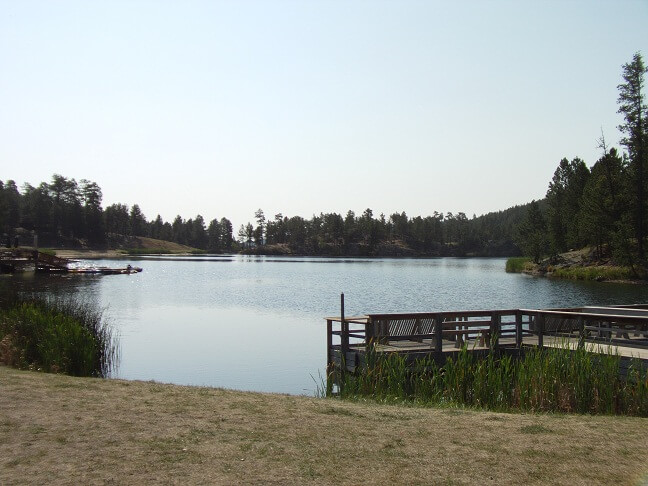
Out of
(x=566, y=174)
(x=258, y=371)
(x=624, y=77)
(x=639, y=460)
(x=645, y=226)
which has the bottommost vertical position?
(x=258, y=371)

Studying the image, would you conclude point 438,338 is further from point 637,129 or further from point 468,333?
point 637,129

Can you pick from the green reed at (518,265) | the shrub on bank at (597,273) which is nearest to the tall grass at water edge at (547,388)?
the shrub on bank at (597,273)

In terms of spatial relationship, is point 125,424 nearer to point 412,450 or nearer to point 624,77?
point 412,450

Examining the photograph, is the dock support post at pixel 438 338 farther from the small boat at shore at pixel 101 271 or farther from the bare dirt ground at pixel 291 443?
the small boat at shore at pixel 101 271

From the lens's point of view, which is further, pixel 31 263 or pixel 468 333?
pixel 31 263

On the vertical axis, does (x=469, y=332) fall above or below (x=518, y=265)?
below

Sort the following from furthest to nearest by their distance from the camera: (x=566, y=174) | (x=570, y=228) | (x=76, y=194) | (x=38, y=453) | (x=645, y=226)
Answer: (x=76, y=194)
(x=566, y=174)
(x=570, y=228)
(x=645, y=226)
(x=38, y=453)

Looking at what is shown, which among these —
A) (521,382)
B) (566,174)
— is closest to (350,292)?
(521,382)

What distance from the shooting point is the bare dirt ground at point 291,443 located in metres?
6.65

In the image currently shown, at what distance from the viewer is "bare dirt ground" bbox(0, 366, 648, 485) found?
6652 mm

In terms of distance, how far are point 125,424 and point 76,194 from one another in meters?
163

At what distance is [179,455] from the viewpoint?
7207 mm

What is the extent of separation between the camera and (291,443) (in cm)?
780

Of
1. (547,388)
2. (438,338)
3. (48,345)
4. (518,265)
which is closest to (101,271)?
(518,265)
